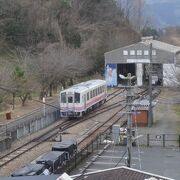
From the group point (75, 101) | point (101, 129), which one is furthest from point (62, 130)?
point (75, 101)

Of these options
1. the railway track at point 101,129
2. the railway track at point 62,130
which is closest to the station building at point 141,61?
the railway track at point 62,130

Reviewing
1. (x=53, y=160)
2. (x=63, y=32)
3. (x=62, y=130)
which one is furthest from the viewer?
(x=63, y=32)

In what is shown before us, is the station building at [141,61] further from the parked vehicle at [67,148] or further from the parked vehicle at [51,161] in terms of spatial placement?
the parked vehicle at [51,161]

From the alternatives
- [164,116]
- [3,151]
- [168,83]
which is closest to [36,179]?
[3,151]

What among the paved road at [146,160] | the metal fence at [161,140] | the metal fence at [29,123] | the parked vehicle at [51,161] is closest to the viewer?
the parked vehicle at [51,161]

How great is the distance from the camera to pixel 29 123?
27.4 metres

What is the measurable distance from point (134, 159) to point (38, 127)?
825 centimetres

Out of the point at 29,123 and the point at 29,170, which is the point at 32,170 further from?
the point at 29,123

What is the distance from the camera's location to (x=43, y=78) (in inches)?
1538

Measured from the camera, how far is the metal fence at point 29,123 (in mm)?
25422

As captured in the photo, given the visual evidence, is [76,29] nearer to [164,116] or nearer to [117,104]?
[117,104]

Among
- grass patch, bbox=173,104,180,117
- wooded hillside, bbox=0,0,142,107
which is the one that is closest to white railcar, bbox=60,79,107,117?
A: grass patch, bbox=173,104,180,117

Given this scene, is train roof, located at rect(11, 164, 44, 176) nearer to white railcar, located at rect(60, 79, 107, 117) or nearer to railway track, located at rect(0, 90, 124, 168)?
railway track, located at rect(0, 90, 124, 168)

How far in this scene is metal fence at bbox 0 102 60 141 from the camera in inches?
1001
